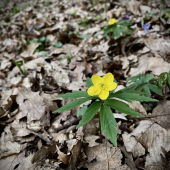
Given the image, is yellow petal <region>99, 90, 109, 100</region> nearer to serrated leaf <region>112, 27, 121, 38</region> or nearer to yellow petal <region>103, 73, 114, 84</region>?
yellow petal <region>103, 73, 114, 84</region>

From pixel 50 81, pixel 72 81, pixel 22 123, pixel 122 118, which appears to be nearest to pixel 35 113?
pixel 22 123

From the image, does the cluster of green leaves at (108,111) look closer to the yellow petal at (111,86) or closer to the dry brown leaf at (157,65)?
the yellow petal at (111,86)

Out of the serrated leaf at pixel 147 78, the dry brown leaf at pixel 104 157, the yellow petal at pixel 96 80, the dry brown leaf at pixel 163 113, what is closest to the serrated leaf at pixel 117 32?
the serrated leaf at pixel 147 78

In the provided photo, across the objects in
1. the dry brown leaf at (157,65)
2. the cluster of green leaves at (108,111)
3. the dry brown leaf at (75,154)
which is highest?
the cluster of green leaves at (108,111)

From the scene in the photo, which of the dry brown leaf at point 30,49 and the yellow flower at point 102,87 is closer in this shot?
the yellow flower at point 102,87

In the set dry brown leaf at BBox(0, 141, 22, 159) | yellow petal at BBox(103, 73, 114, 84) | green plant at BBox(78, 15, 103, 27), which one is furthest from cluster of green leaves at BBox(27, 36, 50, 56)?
yellow petal at BBox(103, 73, 114, 84)
